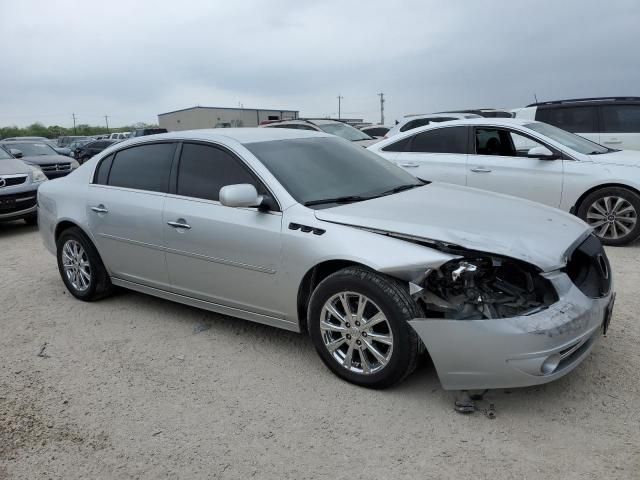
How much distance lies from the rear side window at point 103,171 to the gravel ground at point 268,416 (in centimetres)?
142

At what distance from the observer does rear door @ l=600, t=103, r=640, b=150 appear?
961 cm

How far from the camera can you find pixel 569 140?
7.20m

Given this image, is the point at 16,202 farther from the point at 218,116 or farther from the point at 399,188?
the point at 218,116

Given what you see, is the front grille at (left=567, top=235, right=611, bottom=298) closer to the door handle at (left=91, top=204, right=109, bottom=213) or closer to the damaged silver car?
the damaged silver car

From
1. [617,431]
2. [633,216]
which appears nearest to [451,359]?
[617,431]

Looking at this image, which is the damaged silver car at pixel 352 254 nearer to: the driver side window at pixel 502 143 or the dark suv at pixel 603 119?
the driver side window at pixel 502 143

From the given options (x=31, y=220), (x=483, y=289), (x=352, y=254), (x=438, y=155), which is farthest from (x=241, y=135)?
(x=31, y=220)

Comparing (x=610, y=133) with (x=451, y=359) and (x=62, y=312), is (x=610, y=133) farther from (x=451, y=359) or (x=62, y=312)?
(x=62, y=312)

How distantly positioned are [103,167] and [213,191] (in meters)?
1.59

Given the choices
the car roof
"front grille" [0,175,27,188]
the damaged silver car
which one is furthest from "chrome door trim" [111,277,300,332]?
"front grille" [0,175,27,188]

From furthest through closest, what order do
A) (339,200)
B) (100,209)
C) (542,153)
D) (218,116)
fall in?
1. (218,116)
2. (542,153)
3. (100,209)
4. (339,200)

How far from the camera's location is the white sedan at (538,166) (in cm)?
658

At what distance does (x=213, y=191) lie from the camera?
13.7 feet

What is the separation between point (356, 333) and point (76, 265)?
3.18 metres
